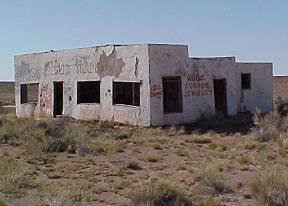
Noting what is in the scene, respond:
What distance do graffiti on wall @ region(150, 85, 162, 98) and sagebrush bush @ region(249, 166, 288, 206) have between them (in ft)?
46.5

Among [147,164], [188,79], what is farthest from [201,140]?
[147,164]

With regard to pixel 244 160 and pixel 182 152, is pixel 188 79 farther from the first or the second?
pixel 244 160

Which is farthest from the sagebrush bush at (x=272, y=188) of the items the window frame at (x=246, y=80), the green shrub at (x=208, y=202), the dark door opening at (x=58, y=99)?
the dark door opening at (x=58, y=99)

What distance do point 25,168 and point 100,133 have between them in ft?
32.9

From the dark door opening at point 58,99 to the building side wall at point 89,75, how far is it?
237mm

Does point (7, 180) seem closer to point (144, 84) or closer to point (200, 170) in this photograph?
point (200, 170)

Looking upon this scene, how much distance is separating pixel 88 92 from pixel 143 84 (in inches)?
258

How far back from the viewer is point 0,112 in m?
39.3

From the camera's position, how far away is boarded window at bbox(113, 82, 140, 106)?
27219 mm

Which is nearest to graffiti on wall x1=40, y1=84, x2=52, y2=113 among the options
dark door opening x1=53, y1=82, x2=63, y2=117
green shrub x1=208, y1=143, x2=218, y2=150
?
dark door opening x1=53, y1=82, x2=63, y2=117

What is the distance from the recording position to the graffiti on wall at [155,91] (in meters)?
25.8

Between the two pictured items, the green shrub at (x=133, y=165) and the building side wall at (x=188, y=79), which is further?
the building side wall at (x=188, y=79)

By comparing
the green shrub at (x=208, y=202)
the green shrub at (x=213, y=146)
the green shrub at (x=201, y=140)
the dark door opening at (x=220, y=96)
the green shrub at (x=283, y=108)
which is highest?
the dark door opening at (x=220, y=96)

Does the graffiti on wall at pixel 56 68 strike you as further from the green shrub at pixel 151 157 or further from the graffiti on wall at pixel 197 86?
the green shrub at pixel 151 157
